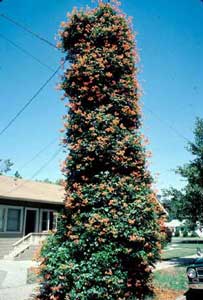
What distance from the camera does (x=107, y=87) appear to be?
8258 millimetres

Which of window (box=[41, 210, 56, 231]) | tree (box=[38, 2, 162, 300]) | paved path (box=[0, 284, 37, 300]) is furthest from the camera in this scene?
window (box=[41, 210, 56, 231])

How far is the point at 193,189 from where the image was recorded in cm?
1739

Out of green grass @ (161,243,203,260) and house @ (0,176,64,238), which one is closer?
house @ (0,176,64,238)

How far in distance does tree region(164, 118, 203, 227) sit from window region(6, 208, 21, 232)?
10.9 m

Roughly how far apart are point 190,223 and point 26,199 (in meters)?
11.1

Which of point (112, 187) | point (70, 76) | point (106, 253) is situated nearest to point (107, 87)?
point (70, 76)

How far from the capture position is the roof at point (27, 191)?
2023cm

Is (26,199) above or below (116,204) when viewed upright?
above

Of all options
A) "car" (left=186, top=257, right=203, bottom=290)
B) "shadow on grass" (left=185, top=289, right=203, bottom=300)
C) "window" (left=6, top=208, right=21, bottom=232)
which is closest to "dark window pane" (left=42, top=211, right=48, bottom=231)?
"window" (left=6, top=208, right=21, bottom=232)

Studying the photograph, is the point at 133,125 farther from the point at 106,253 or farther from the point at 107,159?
the point at 106,253

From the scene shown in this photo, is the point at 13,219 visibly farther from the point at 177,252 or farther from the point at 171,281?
the point at 177,252

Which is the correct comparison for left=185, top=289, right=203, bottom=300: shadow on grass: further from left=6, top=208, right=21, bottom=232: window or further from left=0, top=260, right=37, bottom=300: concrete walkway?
left=6, top=208, right=21, bottom=232: window

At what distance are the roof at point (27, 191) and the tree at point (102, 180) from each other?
490 inches

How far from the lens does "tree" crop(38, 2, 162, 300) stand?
6648mm
